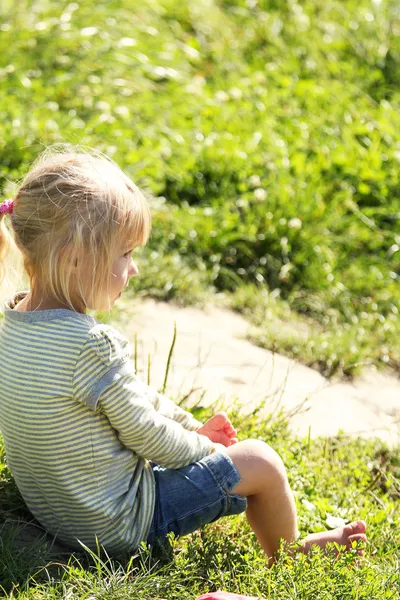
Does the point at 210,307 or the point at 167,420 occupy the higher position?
the point at 167,420

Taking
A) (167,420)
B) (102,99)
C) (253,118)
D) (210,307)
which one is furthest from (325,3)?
(167,420)

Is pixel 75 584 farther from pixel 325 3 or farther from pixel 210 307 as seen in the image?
pixel 325 3

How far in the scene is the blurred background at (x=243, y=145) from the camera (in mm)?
4801

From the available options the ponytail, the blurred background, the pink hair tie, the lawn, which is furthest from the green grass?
the blurred background

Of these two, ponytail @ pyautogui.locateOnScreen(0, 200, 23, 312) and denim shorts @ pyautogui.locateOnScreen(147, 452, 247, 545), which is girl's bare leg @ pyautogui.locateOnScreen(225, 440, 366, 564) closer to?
denim shorts @ pyautogui.locateOnScreen(147, 452, 247, 545)

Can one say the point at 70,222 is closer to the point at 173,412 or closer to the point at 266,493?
the point at 173,412

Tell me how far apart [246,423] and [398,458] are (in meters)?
0.66

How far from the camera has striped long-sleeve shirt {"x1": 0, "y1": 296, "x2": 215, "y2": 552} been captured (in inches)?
91.0

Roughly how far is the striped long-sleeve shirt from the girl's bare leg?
0.17 metres

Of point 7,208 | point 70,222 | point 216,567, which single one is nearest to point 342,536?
point 216,567

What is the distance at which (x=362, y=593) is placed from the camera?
2334 mm

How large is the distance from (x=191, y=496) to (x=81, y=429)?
1.30 ft

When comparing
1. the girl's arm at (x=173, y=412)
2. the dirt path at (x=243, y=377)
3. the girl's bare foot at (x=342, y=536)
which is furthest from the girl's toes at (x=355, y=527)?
the dirt path at (x=243, y=377)

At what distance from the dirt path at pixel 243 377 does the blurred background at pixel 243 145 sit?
0.13 m
